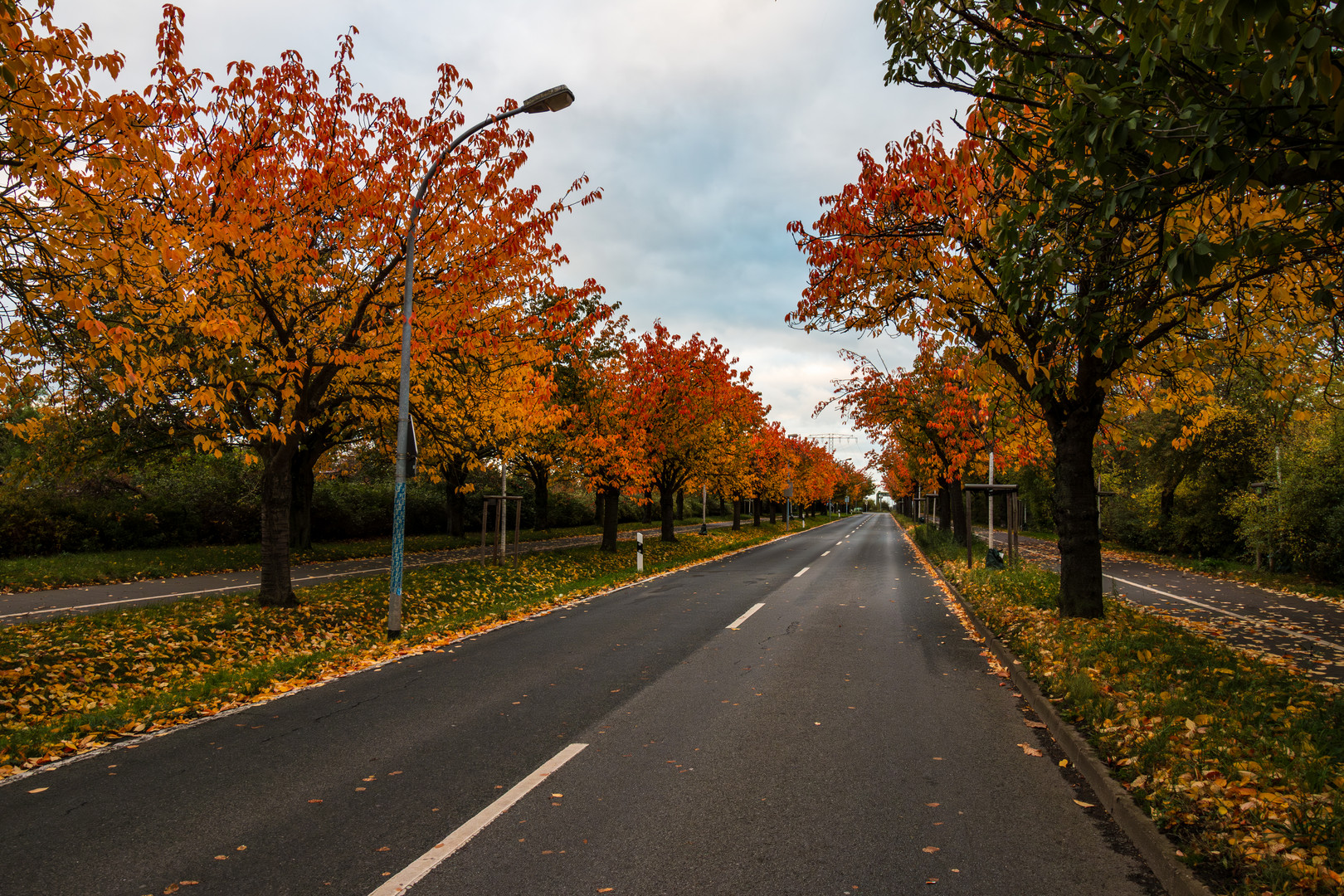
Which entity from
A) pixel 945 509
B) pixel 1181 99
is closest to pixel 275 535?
pixel 1181 99

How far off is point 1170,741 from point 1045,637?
4109 mm

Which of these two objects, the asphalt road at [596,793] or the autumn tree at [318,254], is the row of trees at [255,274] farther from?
the asphalt road at [596,793]

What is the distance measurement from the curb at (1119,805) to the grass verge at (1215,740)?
0.08m

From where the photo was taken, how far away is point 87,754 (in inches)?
208

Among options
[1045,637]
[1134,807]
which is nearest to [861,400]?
[1045,637]

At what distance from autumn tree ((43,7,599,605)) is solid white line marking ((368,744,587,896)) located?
5.65 metres

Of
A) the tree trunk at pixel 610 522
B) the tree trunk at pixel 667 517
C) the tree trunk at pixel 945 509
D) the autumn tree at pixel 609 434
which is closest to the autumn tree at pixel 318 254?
the autumn tree at pixel 609 434

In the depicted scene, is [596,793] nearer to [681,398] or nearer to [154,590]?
[154,590]

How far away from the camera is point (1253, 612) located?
41.8ft

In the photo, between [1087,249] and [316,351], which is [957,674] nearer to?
[1087,249]

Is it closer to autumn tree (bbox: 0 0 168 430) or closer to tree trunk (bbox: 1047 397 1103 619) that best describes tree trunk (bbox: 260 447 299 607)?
autumn tree (bbox: 0 0 168 430)

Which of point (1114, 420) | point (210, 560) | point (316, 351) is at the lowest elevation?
point (210, 560)

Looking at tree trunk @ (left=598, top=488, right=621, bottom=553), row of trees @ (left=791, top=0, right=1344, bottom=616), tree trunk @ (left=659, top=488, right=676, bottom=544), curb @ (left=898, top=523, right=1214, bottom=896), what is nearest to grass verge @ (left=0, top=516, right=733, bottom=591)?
tree trunk @ (left=598, top=488, right=621, bottom=553)

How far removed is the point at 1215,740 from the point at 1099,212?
11.7 ft
